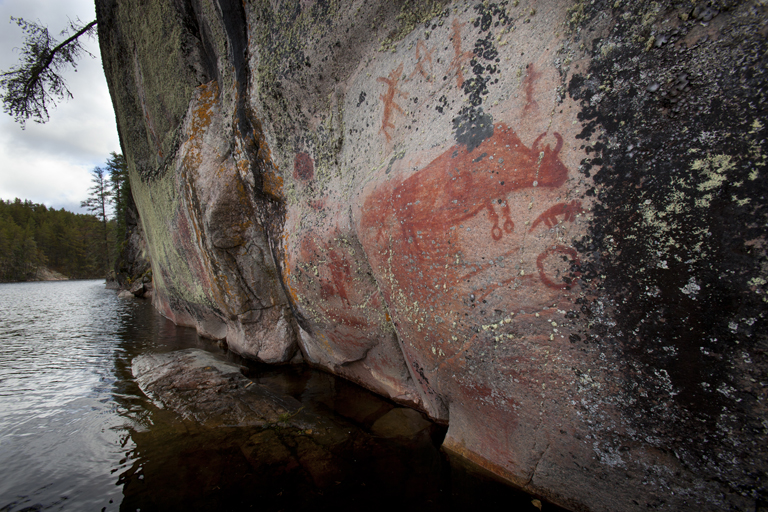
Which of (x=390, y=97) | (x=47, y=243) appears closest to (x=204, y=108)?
(x=390, y=97)

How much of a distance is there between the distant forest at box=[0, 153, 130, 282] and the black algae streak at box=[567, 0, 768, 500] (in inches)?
1367

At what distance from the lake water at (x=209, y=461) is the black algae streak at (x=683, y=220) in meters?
0.87

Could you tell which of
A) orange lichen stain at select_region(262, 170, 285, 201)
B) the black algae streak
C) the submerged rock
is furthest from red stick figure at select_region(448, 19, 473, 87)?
the submerged rock

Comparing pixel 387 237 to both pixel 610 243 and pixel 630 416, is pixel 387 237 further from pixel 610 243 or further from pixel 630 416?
pixel 630 416

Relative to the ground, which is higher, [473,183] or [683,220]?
[473,183]

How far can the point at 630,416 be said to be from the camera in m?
1.33

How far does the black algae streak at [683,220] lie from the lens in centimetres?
105

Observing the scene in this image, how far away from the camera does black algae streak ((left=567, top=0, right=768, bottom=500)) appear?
3.43ft

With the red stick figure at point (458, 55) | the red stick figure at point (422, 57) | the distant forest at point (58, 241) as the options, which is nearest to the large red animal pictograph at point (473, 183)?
the red stick figure at point (458, 55)

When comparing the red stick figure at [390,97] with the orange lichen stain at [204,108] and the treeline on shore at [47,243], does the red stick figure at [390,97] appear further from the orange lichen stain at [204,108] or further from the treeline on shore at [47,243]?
the treeline on shore at [47,243]

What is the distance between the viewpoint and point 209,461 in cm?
203

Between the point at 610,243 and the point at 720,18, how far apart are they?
810mm

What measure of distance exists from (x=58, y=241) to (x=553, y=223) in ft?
230

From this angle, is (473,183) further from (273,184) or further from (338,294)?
(273,184)
